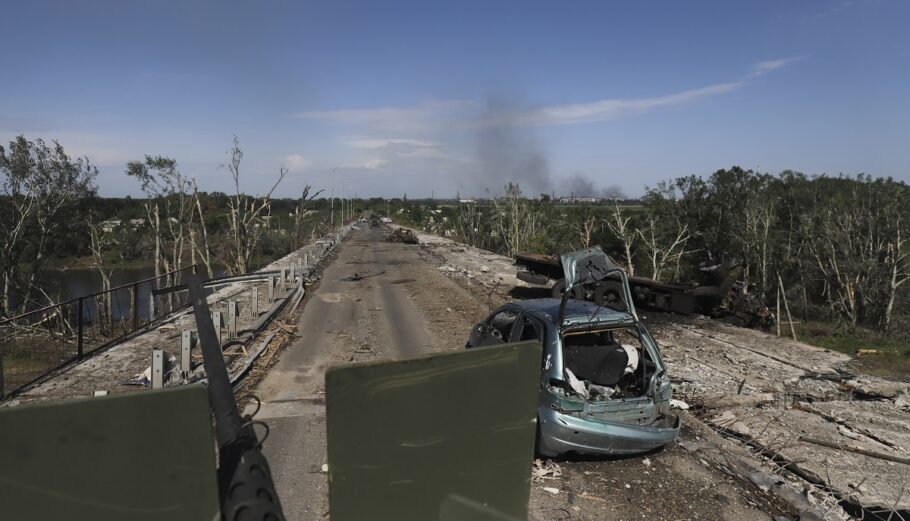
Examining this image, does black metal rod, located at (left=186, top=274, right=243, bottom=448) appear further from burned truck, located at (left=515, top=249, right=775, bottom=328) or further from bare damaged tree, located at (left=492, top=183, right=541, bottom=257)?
bare damaged tree, located at (left=492, top=183, right=541, bottom=257)

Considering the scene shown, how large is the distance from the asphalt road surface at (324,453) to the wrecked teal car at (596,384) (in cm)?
36

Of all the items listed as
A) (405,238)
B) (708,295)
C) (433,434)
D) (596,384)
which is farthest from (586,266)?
(405,238)

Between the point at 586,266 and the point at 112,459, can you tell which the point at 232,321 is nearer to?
the point at 586,266

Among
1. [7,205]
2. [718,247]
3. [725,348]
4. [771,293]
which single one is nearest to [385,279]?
[725,348]

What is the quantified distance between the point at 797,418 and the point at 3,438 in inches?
340

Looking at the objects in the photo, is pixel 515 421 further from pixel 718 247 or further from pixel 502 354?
pixel 718 247

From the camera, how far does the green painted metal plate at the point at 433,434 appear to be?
1.81 meters

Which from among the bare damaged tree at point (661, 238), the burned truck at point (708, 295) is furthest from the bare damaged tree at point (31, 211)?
the bare damaged tree at point (661, 238)

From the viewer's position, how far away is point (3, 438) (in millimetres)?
1356

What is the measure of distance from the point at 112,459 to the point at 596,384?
5405mm

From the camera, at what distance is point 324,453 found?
6.11 metres

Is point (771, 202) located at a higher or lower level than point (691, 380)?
higher

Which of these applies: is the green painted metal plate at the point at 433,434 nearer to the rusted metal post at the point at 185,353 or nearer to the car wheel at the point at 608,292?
the rusted metal post at the point at 185,353

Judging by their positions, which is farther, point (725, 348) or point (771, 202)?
point (771, 202)
